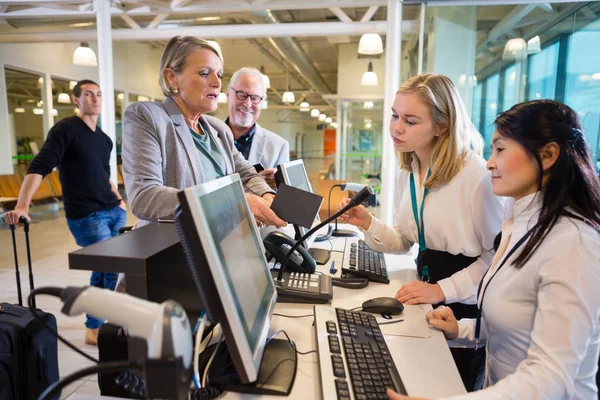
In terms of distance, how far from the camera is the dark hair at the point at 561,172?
3.16 ft

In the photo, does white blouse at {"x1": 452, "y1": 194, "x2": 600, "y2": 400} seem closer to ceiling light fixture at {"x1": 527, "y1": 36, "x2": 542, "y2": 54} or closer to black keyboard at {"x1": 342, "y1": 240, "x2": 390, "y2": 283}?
black keyboard at {"x1": 342, "y1": 240, "x2": 390, "y2": 283}

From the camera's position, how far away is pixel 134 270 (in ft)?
2.64

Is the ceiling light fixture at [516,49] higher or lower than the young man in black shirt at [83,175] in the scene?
higher

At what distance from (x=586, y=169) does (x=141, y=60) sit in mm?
11639

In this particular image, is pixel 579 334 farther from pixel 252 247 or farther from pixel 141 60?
pixel 141 60

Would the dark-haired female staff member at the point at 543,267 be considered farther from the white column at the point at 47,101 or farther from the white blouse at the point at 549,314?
the white column at the point at 47,101

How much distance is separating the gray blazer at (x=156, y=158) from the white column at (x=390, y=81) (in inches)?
119

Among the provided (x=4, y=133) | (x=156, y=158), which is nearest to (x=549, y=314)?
(x=156, y=158)

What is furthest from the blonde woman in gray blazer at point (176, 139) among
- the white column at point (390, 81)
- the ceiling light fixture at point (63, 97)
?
the ceiling light fixture at point (63, 97)

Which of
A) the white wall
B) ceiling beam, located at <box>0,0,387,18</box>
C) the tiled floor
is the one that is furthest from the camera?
the white wall

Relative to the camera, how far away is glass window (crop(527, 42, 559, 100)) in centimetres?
401

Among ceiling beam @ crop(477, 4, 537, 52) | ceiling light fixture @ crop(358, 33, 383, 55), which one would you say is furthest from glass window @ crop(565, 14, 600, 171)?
ceiling light fixture @ crop(358, 33, 383, 55)

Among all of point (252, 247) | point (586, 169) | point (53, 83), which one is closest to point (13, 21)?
point (53, 83)

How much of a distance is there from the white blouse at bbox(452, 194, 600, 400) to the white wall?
8.13 meters
